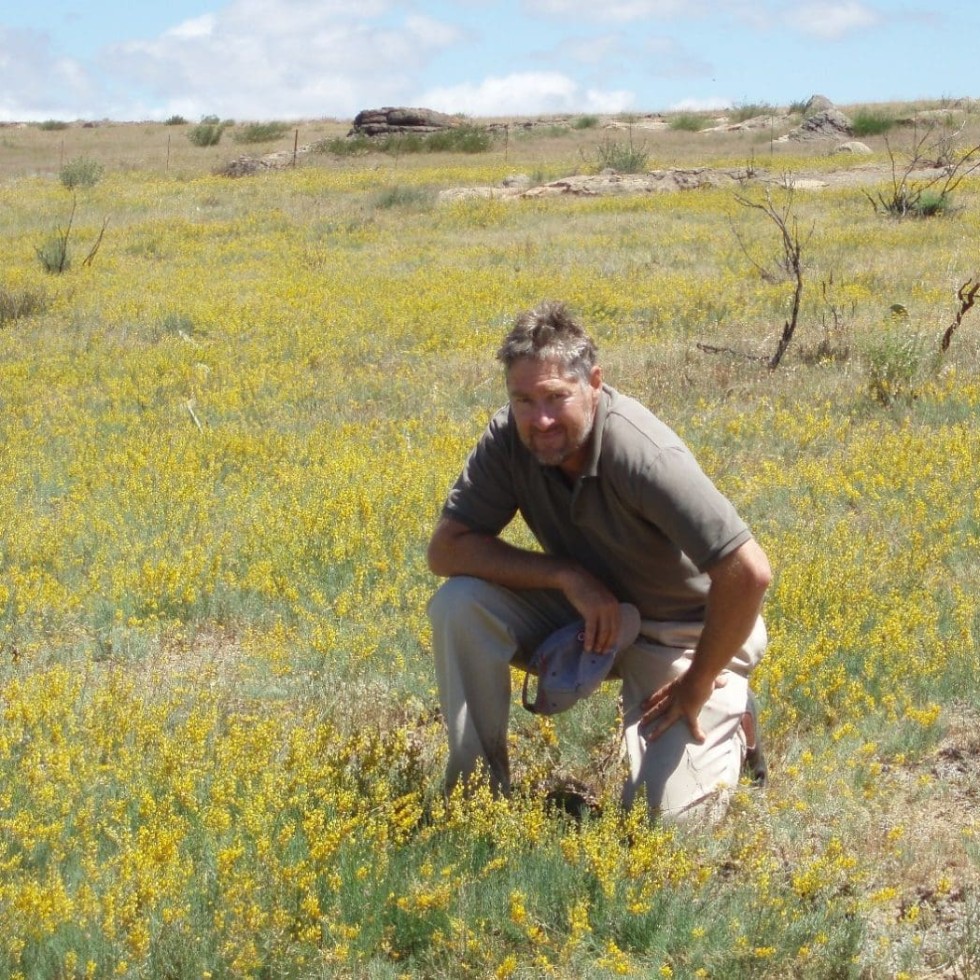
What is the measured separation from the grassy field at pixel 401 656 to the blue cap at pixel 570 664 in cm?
26

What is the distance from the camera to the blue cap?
12.4 ft

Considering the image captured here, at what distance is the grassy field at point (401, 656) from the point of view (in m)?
3.12

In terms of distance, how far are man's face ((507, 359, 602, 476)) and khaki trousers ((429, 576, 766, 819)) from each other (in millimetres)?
493

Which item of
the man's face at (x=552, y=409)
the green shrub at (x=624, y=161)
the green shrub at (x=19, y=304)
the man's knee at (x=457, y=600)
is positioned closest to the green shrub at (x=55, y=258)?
the green shrub at (x=19, y=304)

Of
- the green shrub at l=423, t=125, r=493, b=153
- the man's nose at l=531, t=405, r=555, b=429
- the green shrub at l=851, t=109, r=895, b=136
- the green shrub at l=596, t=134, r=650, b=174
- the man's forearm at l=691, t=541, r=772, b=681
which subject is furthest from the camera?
the green shrub at l=423, t=125, r=493, b=153

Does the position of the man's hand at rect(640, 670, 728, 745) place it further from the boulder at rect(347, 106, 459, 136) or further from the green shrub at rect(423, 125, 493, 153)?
the boulder at rect(347, 106, 459, 136)

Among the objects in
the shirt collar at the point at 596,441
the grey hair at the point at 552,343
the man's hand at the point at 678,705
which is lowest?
the man's hand at the point at 678,705

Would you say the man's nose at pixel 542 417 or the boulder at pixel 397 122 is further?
the boulder at pixel 397 122

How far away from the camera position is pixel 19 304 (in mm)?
13664

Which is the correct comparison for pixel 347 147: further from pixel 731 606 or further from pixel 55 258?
pixel 731 606

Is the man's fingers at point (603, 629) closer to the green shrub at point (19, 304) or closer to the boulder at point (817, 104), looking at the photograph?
the green shrub at point (19, 304)

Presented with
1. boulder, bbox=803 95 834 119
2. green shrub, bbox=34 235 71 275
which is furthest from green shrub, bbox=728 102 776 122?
green shrub, bbox=34 235 71 275

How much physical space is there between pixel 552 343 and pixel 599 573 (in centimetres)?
72

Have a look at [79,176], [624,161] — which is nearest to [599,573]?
[624,161]
